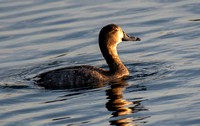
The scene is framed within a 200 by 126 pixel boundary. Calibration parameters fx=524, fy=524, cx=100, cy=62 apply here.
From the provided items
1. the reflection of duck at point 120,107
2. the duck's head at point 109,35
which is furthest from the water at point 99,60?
the duck's head at point 109,35

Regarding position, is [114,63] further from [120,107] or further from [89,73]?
[120,107]

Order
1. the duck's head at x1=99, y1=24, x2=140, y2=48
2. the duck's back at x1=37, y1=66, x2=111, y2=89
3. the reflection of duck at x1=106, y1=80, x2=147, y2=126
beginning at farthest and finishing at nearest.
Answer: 1. the duck's head at x1=99, y1=24, x2=140, y2=48
2. the duck's back at x1=37, y1=66, x2=111, y2=89
3. the reflection of duck at x1=106, y1=80, x2=147, y2=126

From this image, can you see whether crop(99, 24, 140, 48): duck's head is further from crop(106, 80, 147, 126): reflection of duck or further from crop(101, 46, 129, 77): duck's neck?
crop(106, 80, 147, 126): reflection of duck

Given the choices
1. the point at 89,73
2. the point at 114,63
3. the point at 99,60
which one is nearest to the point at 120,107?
the point at 89,73

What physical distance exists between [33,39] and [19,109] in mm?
5858

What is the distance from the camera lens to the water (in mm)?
8969

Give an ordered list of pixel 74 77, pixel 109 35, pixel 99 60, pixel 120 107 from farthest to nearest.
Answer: pixel 99 60, pixel 109 35, pixel 74 77, pixel 120 107

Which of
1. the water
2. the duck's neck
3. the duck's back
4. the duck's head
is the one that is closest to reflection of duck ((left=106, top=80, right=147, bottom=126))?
the water

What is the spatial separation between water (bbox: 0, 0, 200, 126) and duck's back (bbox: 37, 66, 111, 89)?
36 centimetres

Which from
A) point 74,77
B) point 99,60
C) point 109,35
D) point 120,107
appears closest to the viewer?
point 120,107

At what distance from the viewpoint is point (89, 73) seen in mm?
11422

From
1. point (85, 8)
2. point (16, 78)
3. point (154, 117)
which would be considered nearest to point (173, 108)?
point (154, 117)

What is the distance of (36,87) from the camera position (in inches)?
446

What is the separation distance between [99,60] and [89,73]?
2.09 meters
